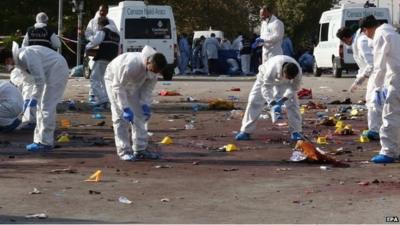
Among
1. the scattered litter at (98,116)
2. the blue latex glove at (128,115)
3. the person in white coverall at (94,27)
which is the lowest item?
the scattered litter at (98,116)

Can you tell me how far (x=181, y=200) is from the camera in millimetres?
8977

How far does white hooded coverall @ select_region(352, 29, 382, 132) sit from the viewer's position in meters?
12.9

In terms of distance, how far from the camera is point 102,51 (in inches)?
734

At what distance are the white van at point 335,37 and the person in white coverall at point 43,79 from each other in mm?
19130

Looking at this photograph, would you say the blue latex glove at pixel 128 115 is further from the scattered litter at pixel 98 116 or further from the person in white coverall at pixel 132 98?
the scattered litter at pixel 98 116

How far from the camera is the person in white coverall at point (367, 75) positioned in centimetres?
1304

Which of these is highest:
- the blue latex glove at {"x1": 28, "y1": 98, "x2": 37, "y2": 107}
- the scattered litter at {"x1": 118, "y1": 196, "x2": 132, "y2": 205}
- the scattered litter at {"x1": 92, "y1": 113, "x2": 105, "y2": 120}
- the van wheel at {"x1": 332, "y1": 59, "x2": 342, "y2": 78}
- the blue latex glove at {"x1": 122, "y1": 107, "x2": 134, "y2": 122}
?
the blue latex glove at {"x1": 122, "y1": 107, "x2": 134, "y2": 122}

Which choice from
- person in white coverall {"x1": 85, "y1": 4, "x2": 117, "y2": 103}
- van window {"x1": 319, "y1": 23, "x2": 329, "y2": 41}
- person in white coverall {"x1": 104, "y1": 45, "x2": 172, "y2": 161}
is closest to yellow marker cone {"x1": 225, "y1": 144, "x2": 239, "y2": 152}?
person in white coverall {"x1": 104, "y1": 45, "x2": 172, "y2": 161}

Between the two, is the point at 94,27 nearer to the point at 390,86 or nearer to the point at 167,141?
the point at 167,141

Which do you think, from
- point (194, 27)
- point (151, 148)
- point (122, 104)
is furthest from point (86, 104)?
point (194, 27)

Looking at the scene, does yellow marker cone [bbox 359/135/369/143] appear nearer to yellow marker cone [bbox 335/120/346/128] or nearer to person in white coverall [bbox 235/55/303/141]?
person in white coverall [bbox 235/55/303/141]

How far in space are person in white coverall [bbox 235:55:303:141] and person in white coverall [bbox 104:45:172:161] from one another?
6.98ft

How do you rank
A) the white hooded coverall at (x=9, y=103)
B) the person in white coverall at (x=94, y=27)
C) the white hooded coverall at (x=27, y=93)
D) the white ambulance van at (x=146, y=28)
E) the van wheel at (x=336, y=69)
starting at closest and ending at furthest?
the white hooded coverall at (x=9, y=103) → the white hooded coverall at (x=27, y=93) → the person in white coverall at (x=94, y=27) → the white ambulance van at (x=146, y=28) → the van wheel at (x=336, y=69)

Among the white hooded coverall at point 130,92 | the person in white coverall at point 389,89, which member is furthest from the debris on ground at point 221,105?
the person in white coverall at point 389,89
